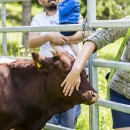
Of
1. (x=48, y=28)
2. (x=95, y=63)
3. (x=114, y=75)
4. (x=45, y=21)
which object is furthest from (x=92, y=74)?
(x=45, y=21)

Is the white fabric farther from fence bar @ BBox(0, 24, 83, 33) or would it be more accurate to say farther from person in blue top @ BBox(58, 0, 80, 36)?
person in blue top @ BBox(58, 0, 80, 36)

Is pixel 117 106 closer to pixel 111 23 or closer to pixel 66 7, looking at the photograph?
pixel 111 23

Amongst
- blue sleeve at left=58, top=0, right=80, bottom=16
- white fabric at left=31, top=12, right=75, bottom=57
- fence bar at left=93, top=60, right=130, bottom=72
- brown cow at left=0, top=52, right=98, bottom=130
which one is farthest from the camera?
white fabric at left=31, top=12, right=75, bottom=57

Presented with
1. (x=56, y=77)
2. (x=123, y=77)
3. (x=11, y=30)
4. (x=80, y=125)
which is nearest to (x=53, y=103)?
(x=56, y=77)

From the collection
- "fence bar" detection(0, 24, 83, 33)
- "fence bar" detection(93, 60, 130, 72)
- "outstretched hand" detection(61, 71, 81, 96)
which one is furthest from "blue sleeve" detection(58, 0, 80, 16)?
"outstretched hand" detection(61, 71, 81, 96)

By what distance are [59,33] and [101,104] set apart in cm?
85

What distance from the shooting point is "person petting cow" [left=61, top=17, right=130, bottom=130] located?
13.7 feet

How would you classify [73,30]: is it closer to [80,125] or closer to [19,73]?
[19,73]

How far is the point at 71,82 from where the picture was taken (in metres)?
4.22

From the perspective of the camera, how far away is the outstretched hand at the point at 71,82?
4.18m

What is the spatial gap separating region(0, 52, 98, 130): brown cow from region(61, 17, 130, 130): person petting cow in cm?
17

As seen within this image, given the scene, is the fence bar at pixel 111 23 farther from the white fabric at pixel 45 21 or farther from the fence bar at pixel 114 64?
the white fabric at pixel 45 21

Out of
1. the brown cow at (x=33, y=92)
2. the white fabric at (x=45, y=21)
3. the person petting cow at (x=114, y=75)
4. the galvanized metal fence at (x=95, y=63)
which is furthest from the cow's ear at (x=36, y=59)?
the white fabric at (x=45, y=21)

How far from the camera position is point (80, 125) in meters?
6.61
